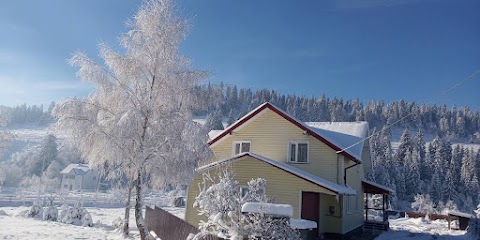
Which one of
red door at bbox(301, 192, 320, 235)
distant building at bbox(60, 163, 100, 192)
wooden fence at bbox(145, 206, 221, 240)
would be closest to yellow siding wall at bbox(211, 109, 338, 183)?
red door at bbox(301, 192, 320, 235)

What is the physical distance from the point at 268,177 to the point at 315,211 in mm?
3012

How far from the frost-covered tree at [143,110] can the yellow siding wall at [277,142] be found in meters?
7.29

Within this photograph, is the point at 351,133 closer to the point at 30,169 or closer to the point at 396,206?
the point at 396,206

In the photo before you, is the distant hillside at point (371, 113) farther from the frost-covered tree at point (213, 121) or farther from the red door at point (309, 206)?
the red door at point (309, 206)

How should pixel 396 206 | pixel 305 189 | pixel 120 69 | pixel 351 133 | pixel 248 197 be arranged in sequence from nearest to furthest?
pixel 248 197 → pixel 120 69 → pixel 305 189 → pixel 351 133 → pixel 396 206

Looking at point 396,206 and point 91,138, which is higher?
point 91,138

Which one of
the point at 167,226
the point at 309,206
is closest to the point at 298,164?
the point at 309,206

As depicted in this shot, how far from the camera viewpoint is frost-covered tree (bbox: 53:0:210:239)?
1366 centimetres

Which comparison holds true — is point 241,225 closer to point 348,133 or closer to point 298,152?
point 298,152

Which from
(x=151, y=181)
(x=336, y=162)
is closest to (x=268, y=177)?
(x=336, y=162)

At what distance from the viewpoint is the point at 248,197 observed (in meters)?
11.6

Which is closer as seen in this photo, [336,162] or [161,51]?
[161,51]

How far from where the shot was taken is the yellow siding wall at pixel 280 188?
18.7m

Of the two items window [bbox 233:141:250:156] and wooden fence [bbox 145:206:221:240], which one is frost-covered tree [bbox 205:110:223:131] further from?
wooden fence [bbox 145:206:221:240]
